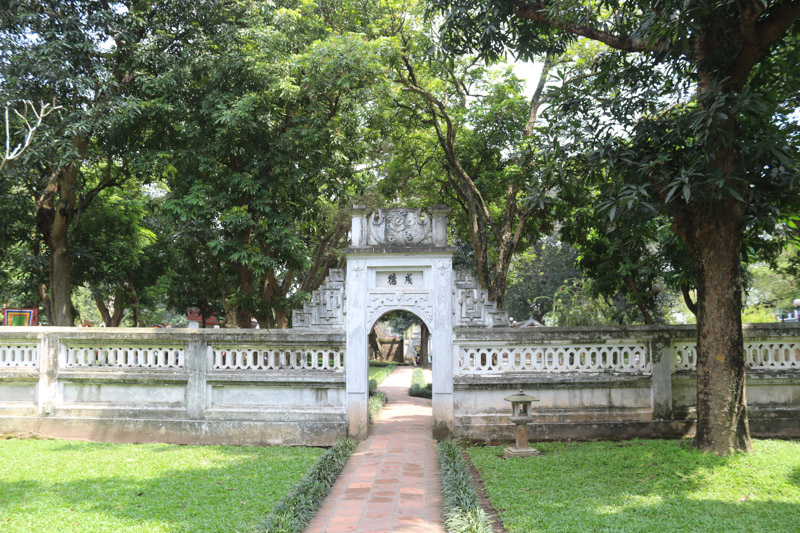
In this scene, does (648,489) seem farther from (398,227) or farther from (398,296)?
(398,227)

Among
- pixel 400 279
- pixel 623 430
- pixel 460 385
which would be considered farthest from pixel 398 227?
pixel 623 430

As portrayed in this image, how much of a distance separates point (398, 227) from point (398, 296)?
1.05m

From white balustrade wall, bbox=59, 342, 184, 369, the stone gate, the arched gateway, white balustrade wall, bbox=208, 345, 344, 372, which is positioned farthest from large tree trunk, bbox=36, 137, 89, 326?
the arched gateway

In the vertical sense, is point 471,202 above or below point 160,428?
above

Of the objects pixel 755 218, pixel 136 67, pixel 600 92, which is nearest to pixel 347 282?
pixel 600 92

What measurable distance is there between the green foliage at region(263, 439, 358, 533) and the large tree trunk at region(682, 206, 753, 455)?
428 cm

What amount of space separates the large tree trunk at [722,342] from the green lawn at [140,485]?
4778 millimetres

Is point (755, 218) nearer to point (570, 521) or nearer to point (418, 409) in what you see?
point (570, 521)

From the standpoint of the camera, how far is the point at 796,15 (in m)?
5.81

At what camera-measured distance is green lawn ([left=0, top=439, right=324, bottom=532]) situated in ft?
16.3

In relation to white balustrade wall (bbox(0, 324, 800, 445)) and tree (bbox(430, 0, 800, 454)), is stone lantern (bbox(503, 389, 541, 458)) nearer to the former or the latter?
white balustrade wall (bbox(0, 324, 800, 445))

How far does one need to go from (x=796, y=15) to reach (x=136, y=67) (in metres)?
10.1

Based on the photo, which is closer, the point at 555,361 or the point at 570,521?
Result: the point at 570,521

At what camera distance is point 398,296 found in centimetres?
857
